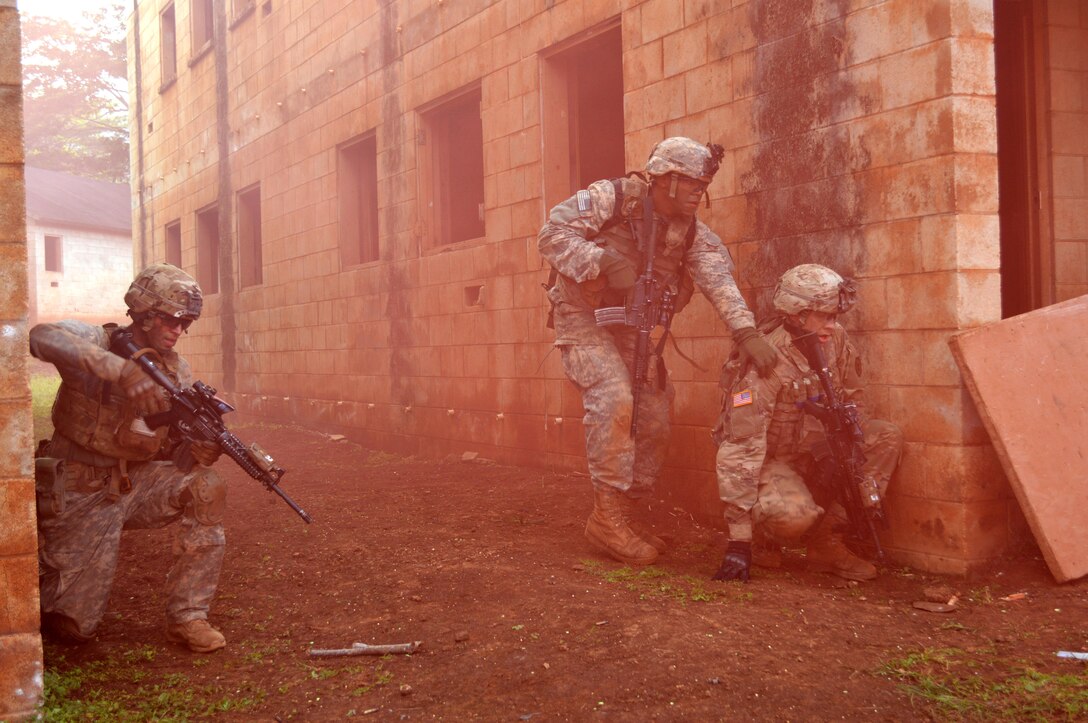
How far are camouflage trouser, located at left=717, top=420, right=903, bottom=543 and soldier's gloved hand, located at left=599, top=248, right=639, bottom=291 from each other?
3.08ft

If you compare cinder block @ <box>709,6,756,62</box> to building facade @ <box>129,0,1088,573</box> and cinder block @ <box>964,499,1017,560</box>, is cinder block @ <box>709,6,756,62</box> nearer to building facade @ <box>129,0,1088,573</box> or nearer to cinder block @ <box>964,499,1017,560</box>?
building facade @ <box>129,0,1088,573</box>

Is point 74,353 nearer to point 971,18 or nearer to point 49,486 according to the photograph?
point 49,486

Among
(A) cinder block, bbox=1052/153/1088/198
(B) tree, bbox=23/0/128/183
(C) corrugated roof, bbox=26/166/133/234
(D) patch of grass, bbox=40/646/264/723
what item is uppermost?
(B) tree, bbox=23/0/128/183

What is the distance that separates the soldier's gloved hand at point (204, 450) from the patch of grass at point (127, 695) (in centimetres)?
85

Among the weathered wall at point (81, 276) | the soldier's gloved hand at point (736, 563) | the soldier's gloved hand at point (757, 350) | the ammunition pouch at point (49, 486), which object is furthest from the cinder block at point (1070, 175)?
the weathered wall at point (81, 276)

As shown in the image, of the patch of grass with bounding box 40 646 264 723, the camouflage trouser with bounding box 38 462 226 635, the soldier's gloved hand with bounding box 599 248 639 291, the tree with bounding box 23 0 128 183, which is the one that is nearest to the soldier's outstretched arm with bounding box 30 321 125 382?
the camouflage trouser with bounding box 38 462 226 635

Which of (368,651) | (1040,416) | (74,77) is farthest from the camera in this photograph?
(74,77)

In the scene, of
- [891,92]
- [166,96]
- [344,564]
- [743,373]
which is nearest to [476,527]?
[344,564]

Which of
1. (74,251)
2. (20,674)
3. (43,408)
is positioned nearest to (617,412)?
(20,674)

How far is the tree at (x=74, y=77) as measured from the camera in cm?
3538

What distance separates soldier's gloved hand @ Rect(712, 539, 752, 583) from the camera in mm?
4211

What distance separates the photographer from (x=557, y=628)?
12.0ft

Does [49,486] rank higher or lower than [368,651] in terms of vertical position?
higher

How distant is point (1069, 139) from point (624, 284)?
2522 mm
